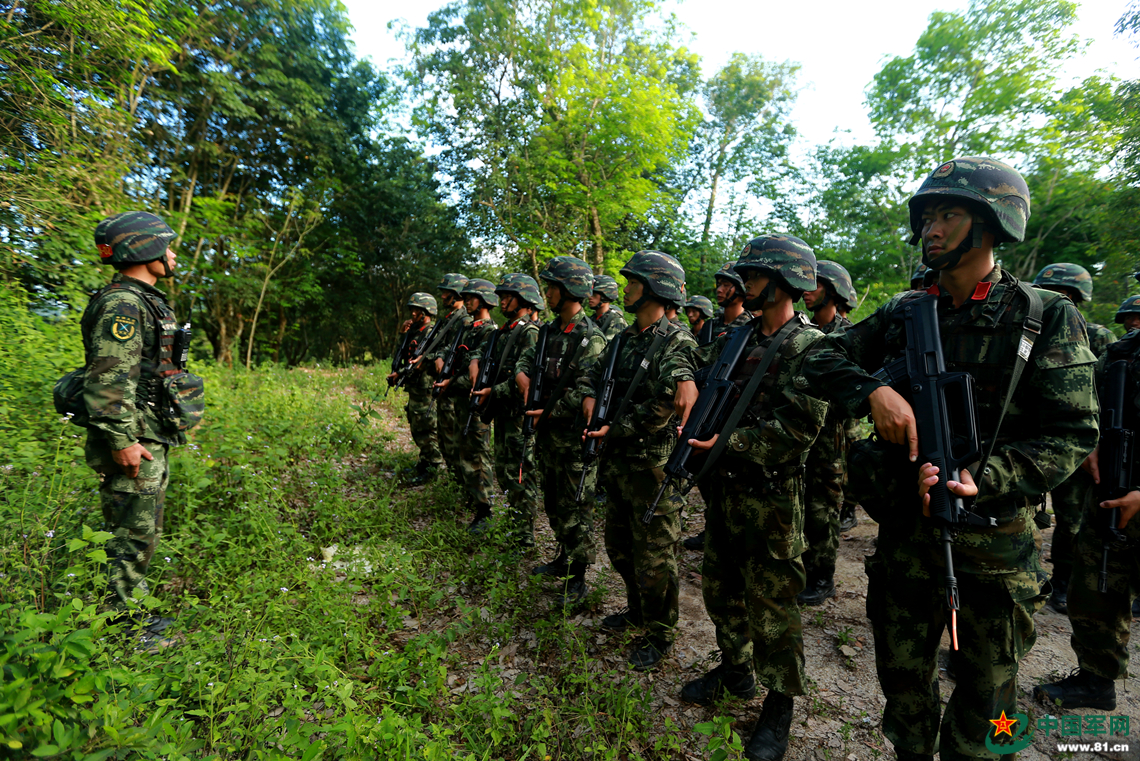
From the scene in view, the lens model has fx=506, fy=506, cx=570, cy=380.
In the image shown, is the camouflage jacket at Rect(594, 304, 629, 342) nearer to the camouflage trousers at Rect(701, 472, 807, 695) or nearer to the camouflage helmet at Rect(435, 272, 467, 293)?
the camouflage helmet at Rect(435, 272, 467, 293)

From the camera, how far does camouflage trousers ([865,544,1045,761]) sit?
1784 millimetres

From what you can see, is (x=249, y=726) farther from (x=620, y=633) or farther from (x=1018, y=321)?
(x=1018, y=321)

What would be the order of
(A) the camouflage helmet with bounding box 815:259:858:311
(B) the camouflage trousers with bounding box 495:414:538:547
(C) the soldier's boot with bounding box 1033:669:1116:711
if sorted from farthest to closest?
(B) the camouflage trousers with bounding box 495:414:538:547, (A) the camouflage helmet with bounding box 815:259:858:311, (C) the soldier's boot with bounding box 1033:669:1116:711

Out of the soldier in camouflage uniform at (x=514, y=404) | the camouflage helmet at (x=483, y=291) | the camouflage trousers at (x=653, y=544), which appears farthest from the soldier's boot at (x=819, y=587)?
the camouflage helmet at (x=483, y=291)

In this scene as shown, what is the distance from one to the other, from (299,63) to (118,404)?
13.9m

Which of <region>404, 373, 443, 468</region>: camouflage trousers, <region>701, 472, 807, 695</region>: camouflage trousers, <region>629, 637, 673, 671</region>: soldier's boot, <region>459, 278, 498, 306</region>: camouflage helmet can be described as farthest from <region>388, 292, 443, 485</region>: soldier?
<region>701, 472, 807, 695</region>: camouflage trousers

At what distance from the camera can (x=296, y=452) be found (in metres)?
6.29

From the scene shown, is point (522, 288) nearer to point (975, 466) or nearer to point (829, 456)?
point (829, 456)

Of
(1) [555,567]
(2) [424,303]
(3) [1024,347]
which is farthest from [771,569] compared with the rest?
(2) [424,303]

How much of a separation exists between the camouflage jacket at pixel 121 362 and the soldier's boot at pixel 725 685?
139 inches

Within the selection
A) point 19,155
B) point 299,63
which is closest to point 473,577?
point 19,155

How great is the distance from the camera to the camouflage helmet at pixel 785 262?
101 inches

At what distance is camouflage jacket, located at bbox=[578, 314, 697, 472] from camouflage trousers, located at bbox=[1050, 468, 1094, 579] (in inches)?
124

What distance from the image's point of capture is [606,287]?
6027 millimetres
